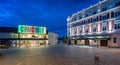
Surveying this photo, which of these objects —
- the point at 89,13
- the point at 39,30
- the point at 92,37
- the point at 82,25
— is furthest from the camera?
the point at 39,30

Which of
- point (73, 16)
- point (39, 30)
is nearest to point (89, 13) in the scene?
point (73, 16)

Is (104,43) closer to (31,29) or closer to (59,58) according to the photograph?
(59,58)

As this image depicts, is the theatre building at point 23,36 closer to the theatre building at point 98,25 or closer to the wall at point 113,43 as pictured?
the theatre building at point 98,25

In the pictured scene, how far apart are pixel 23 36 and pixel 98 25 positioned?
42917mm

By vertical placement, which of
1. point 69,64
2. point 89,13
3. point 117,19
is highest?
point 89,13

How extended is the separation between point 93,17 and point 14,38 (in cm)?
4134

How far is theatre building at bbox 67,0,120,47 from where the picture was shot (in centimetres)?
5497

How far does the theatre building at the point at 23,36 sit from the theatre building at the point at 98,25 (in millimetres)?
18687

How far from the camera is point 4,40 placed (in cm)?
8212

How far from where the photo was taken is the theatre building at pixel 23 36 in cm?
8319

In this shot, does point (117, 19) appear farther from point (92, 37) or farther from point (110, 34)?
point (92, 37)

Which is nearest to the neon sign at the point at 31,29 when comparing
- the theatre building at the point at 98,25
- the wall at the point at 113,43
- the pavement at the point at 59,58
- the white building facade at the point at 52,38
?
the white building facade at the point at 52,38

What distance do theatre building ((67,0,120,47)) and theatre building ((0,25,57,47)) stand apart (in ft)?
61.3

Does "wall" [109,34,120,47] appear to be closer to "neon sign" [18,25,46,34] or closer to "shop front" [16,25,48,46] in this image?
"shop front" [16,25,48,46]
